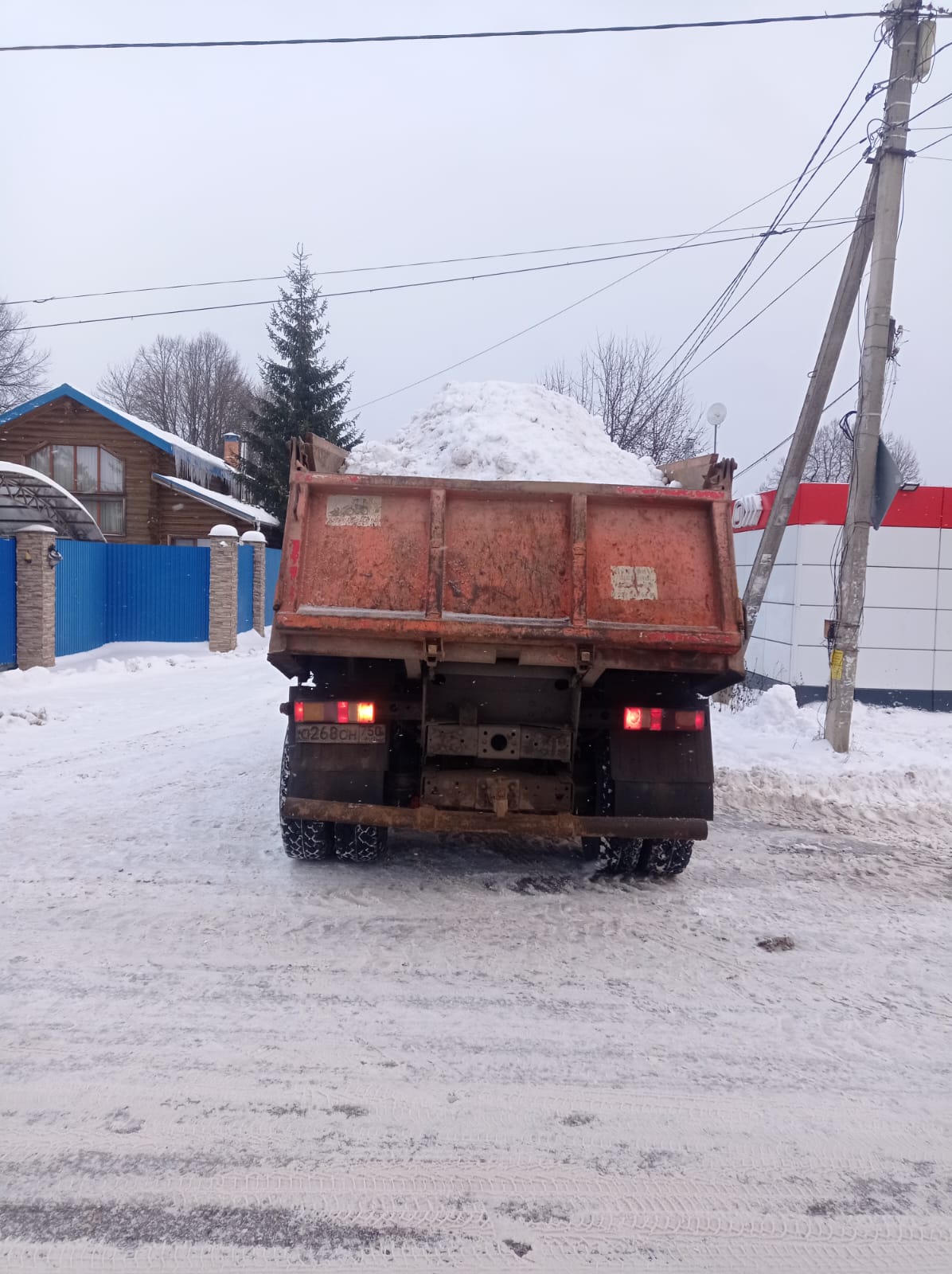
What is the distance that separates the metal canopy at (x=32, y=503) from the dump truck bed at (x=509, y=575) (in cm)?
1269

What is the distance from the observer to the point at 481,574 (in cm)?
→ 457

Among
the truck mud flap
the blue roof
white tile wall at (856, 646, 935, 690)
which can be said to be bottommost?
the truck mud flap

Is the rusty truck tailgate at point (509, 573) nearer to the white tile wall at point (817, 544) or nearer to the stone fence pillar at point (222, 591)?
the white tile wall at point (817, 544)

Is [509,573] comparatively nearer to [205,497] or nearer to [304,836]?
[304,836]

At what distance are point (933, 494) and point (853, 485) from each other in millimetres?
4320

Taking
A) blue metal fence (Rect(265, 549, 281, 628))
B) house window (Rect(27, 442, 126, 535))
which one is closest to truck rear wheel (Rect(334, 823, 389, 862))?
blue metal fence (Rect(265, 549, 281, 628))

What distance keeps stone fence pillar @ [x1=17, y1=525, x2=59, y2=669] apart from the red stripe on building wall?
11.4 meters

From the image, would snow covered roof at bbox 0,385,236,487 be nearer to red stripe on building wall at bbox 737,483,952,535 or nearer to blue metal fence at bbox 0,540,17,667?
blue metal fence at bbox 0,540,17,667

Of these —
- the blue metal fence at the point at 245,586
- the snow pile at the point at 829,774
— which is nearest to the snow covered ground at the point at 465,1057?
the snow pile at the point at 829,774

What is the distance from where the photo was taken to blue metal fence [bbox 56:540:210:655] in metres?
16.4

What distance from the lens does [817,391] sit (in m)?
9.11

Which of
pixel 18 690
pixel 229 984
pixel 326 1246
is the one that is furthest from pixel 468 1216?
pixel 18 690

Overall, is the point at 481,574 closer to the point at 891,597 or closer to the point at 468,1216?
the point at 468,1216

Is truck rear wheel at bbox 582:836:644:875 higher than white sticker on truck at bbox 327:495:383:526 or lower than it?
lower
